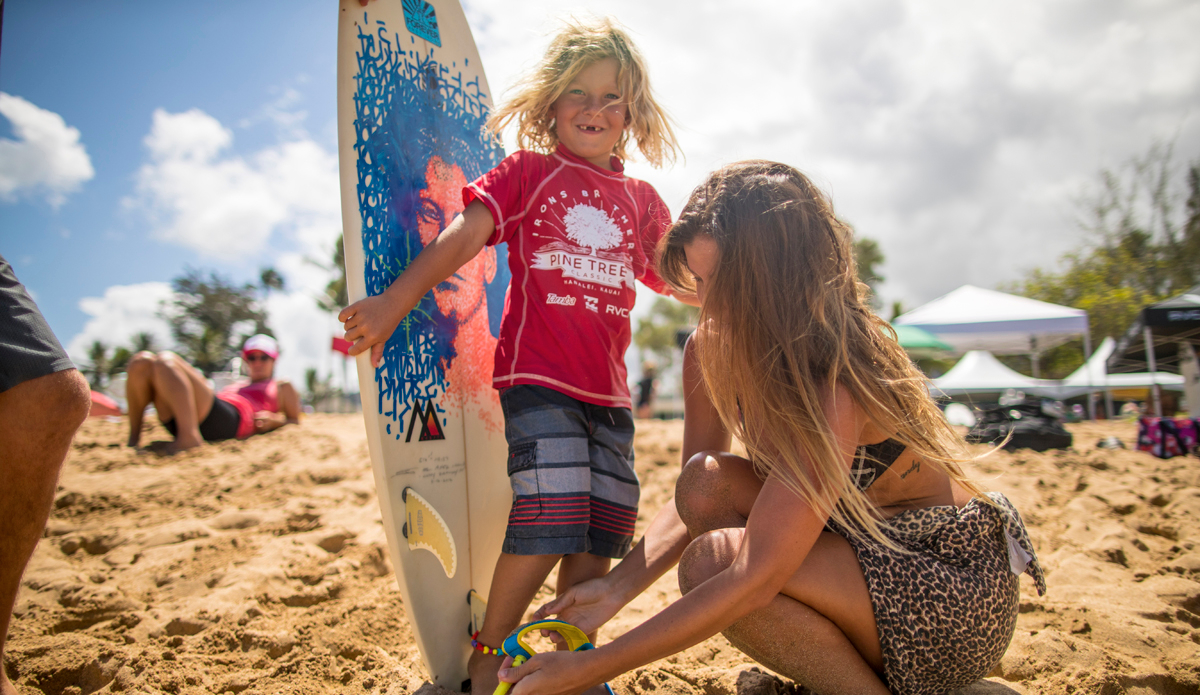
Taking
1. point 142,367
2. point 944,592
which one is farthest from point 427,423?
point 142,367

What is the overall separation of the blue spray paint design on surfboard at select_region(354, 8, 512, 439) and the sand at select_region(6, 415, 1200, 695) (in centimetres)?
65

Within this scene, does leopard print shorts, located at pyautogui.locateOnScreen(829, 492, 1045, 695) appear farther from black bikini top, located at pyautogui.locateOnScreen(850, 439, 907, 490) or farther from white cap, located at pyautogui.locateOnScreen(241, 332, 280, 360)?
white cap, located at pyautogui.locateOnScreen(241, 332, 280, 360)

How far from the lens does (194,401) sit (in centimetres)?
390

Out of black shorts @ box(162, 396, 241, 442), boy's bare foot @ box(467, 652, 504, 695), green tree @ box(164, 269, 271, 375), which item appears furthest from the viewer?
green tree @ box(164, 269, 271, 375)

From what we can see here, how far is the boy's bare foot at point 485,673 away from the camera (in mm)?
1325

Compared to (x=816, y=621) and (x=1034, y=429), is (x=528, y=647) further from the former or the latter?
(x=1034, y=429)

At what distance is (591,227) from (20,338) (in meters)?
1.24

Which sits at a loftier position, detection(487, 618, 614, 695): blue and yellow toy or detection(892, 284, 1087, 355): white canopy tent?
detection(892, 284, 1087, 355): white canopy tent

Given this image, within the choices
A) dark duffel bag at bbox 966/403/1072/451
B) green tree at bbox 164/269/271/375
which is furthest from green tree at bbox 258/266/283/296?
dark duffel bag at bbox 966/403/1072/451

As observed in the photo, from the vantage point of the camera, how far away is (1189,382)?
6.18 metres

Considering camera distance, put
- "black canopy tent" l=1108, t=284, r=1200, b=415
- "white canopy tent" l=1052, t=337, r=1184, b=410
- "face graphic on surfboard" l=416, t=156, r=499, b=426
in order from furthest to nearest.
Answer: "white canopy tent" l=1052, t=337, r=1184, b=410
"black canopy tent" l=1108, t=284, r=1200, b=415
"face graphic on surfboard" l=416, t=156, r=499, b=426

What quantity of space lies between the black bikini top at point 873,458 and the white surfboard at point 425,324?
103cm

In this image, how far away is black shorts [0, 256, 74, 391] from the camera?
1121 mm

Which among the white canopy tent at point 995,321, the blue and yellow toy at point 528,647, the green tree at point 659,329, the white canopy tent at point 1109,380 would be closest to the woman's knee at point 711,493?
the blue and yellow toy at point 528,647
